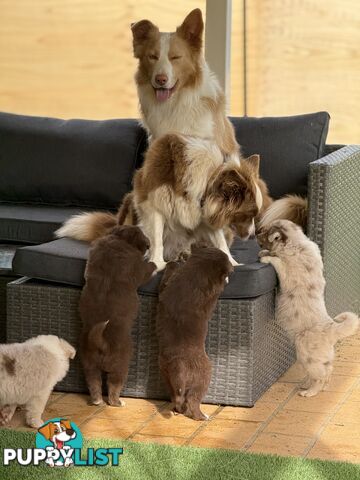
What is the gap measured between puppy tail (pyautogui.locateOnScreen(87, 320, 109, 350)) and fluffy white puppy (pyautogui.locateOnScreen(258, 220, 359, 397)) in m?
0.72

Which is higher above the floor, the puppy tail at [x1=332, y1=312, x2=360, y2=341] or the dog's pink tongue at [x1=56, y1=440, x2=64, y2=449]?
the puppy tail at [x1=332, y1=312, x2=360, y2=341]

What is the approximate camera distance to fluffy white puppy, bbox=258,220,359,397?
3814 mm

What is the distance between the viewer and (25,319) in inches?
157

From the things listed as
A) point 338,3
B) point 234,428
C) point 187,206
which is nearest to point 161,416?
point 234,428

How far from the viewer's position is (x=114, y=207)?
5004 mm

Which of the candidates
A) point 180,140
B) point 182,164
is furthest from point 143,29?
point 182,164

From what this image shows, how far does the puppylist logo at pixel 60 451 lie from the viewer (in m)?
3.22

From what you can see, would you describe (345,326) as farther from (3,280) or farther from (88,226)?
(3,280)

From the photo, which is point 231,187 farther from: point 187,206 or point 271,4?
point 271,4

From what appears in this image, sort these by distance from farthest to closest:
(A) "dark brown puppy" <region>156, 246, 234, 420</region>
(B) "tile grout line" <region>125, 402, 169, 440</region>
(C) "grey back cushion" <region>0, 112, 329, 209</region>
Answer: (C) "grey back cushion" <region>0, 112, 329, 209</region> < (A) "dark brown puppy" <region>156, 246, 234, 420</region> < (B) "tile grout line" <region>125, 402, 169, 440</region>

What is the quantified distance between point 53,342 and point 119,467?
2.02 feet

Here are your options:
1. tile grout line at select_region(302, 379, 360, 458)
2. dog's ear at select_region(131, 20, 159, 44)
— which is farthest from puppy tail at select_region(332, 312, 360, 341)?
dog's ear at select_region(131, 20, 159, 44)

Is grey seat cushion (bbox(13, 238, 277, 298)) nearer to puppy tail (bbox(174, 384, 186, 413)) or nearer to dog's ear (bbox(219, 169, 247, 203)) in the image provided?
dog's ear (bbox(219, 169, 247, 203))

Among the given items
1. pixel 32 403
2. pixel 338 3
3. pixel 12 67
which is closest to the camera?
pixel 32 403
